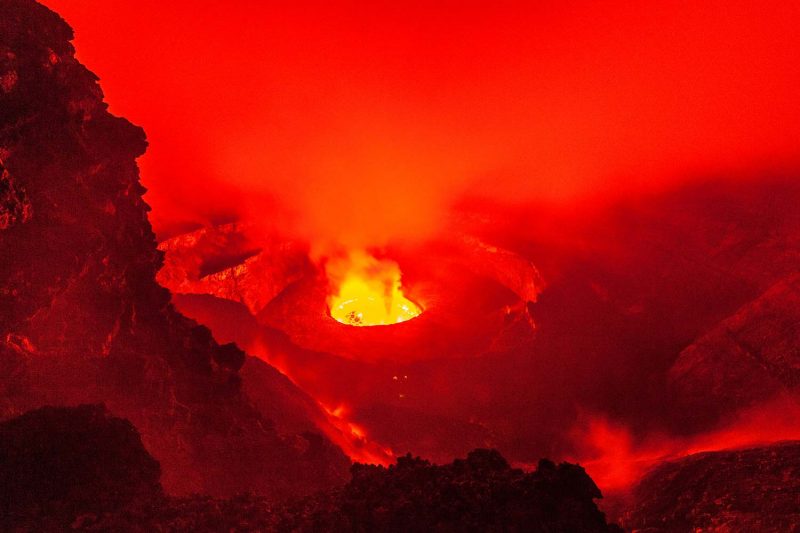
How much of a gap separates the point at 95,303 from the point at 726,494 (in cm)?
1209

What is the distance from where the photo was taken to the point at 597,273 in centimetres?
2411

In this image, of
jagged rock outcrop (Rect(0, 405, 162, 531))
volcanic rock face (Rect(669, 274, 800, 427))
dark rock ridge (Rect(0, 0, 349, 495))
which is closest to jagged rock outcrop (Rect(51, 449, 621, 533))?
jagged rock outcrop (Rect(0, 405, 162, 531))

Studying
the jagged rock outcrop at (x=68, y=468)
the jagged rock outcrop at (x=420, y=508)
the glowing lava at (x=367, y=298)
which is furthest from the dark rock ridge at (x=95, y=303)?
the glowing lava at (x=367, y=298)

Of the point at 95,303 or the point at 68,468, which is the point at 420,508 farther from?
the point at 95,303

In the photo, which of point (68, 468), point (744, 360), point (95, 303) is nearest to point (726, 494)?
point (744, 360)

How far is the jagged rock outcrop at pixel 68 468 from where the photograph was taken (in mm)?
7234

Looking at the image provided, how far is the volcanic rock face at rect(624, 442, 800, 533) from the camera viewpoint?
9625 millimetres

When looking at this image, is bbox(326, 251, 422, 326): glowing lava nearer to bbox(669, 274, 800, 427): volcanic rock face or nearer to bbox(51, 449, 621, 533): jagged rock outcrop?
bbox(669, 274, 800, 427): volcanic rock face

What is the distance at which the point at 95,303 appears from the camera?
1150 centimetres

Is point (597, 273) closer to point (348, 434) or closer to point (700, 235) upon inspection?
point (700, 235)

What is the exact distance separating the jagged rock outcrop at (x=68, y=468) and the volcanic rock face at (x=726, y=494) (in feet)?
28.0

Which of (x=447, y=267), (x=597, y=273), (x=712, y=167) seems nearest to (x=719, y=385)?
(x=597, y=273)

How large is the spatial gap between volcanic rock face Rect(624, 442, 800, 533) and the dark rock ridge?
665 centimetres

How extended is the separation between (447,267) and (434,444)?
10.2 metres
